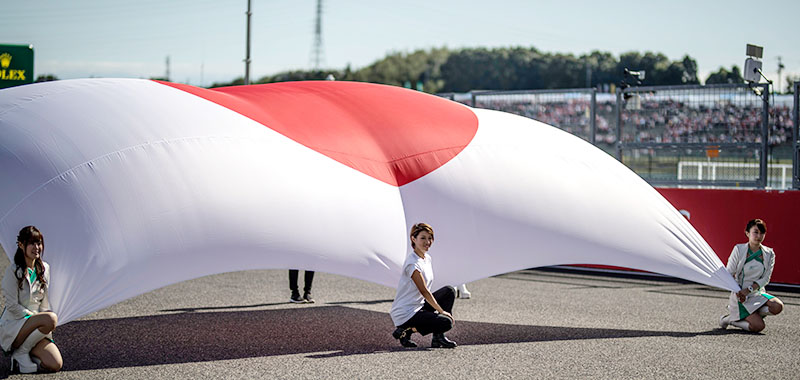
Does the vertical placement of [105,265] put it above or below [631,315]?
above

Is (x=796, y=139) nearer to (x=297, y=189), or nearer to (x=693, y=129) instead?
(x=693, y=129)

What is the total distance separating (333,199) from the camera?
7.91 m

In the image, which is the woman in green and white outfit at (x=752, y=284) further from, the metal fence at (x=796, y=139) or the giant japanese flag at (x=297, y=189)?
the metal fence at (x=796, y=139)

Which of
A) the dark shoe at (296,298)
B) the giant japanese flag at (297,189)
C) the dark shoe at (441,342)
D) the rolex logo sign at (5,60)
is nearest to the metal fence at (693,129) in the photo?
the giant japanese flag at (297,189)

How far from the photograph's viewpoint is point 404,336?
768 centimetres

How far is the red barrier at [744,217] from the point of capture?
1208cm

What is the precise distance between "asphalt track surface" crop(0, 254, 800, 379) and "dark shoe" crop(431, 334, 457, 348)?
101 millimetres

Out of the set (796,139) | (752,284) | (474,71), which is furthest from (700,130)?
(474,71)

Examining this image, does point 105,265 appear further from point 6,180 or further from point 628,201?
point 628,201

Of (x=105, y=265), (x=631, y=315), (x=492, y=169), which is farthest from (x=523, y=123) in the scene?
(x=105, y=265)

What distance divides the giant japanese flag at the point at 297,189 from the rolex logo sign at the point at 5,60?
672 inches

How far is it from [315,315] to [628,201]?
357cm

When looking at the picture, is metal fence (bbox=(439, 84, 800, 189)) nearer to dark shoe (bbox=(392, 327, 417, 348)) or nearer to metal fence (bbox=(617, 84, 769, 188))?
metal fence (bbox=(617, 84, 769, 188))

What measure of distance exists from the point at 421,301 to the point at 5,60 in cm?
2010
